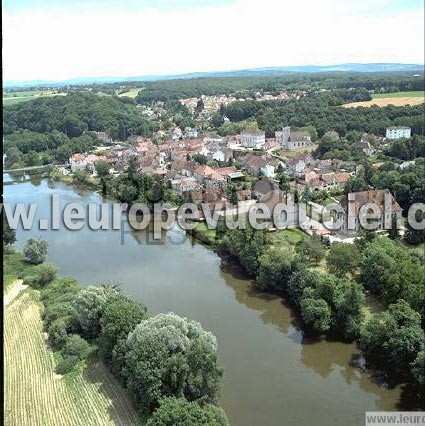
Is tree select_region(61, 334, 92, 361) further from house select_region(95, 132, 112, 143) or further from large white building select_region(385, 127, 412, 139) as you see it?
house select_region(95, 132, 112, 143)

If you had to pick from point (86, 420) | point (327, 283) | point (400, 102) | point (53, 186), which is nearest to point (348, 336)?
point (327, 283)

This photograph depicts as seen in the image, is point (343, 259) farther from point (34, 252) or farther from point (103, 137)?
point (103, 137)

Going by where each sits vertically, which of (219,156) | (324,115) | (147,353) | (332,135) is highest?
(324,115)

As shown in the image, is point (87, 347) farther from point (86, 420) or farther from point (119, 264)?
point (119, 264)

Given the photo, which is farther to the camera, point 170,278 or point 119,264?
point 119,264

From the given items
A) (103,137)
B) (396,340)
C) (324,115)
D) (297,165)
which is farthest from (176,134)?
(396,340)

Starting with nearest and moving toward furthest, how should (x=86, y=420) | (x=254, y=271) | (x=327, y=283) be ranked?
(x=86, y=420), (x=327, y=283), (x=254, y=271)
